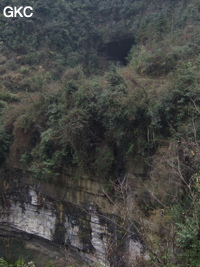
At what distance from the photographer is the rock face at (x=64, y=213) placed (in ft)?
33.6

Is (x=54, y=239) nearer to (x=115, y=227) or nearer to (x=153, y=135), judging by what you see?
(x=115, y=227)

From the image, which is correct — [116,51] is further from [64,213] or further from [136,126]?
[64,213]

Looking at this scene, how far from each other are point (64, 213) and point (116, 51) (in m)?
17.1

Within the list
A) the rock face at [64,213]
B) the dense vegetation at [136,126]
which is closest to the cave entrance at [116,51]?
the dense vegetation at [136,126]

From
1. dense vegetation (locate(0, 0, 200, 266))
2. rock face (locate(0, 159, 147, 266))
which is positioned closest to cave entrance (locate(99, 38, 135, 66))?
dense vegetation (locate(0, 0, 200, 266))

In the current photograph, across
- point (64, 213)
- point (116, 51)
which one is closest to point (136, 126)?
point (64, 213)

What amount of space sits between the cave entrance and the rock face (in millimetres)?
15027

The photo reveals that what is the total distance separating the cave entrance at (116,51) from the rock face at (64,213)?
49.3 ft

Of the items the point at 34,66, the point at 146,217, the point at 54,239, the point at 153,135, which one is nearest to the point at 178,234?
the point at 146,217

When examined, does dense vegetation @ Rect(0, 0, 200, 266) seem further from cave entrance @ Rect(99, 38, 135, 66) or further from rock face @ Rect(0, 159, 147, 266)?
cave entrance @ Rect(99, 38, 135, 66)

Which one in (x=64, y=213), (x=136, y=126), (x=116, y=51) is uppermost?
(x=116, y=51)

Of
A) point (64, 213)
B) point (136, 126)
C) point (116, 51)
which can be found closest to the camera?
point (136, 126)

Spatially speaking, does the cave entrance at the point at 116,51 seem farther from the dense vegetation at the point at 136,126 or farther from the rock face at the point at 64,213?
the rock face at the point at 64,213

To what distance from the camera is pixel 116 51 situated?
2462cm
